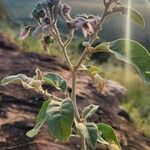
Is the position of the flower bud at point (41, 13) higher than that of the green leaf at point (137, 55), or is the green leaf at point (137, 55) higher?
the flower bud at point (41, 13)

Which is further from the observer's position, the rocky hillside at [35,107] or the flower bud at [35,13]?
the rocky hillside at [35,107]

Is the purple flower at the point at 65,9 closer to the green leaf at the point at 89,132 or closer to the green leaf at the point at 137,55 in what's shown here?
the green leaf at the point at 137,55

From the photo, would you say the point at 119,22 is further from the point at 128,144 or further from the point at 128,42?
the point at 128,42

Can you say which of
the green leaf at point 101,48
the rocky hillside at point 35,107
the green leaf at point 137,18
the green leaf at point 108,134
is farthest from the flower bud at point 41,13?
the rocky hillside at point 35,107

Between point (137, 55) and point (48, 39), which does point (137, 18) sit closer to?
point (137, 55)

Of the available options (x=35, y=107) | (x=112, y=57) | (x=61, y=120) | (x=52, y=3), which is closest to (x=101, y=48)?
(x=52, y=3)

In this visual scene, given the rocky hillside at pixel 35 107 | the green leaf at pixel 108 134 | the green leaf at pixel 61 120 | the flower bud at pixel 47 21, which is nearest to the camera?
the green leaf at pixel 61 120
